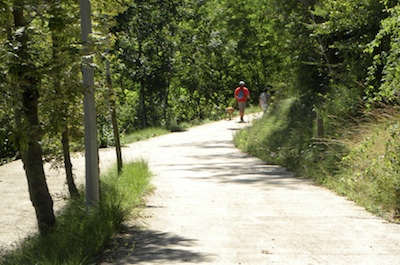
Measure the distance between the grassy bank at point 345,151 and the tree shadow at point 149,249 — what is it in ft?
10.7

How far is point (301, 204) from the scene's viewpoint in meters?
12.3

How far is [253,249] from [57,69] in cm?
313

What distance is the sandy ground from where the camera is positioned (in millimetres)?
8086

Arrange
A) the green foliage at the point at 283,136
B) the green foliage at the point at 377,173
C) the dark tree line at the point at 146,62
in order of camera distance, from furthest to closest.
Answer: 1. the green foliage at the point at 283,136
2. the green foliage at the point at 377,173
3. the dark tree line at the point at 146,62

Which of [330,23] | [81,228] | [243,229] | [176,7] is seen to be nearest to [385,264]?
[243,229]

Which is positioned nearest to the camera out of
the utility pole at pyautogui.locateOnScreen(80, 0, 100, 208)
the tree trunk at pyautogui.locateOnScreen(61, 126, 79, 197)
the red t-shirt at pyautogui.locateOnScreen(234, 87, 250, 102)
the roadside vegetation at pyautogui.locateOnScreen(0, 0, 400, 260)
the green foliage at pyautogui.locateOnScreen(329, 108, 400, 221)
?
the roadside vegetation at pyautogui.locateOnScreen(0, 0, 400, 260)

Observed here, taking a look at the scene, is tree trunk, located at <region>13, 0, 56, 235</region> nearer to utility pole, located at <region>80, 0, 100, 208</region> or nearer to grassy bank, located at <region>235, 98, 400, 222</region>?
utility pole, located at <region>80, 0, 100, 208</region>

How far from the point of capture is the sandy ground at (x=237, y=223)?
26.5ft

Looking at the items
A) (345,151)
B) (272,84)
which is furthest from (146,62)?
(345,151)

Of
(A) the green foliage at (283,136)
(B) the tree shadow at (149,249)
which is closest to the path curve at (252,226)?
(B) the tree shadow at (149,249)

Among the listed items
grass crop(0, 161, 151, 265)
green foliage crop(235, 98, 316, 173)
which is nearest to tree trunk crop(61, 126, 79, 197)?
grass crop(0, 161, 151, 265)

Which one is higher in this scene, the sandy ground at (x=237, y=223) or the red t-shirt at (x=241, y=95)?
the red t-shirt at (x=241, y=95)

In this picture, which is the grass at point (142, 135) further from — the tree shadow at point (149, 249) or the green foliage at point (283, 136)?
the tree shadow at point (149, 249)

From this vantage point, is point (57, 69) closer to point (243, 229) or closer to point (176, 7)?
point (243, 229)
